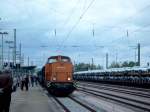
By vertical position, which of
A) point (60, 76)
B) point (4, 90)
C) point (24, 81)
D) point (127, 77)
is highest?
point (60, 76)

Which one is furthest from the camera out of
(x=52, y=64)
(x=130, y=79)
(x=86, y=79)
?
(x=86, y=79)

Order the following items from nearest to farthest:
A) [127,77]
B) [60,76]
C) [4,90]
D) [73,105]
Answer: [4,90]
[73,105]
[60,76]
[127,77]

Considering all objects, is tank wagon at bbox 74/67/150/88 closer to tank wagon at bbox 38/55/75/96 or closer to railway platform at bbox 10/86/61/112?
tank wagon at bbox 38/55/75/96

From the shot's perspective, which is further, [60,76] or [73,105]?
[60,76]

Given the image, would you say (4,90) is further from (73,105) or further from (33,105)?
(73,105)

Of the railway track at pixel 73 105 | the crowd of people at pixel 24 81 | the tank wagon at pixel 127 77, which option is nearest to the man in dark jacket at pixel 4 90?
the railway track at pixel 73 105

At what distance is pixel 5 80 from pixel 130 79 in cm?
6353

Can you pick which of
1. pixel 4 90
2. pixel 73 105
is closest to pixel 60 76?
pixel 73 105

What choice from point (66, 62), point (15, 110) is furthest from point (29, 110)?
point (66, 62)

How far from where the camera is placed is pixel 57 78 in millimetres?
44031

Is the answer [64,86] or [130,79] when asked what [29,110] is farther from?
[130,79]

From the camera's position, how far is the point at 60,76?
44219 mm

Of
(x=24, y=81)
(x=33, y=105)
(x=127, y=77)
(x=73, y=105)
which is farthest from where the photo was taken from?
(x=127, y=77)

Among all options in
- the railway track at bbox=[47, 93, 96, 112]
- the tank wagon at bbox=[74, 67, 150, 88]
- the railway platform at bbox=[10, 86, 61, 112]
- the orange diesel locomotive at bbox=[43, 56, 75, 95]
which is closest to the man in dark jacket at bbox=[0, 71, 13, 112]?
the railway platform at bbox=[10, 86, 61, 112]
